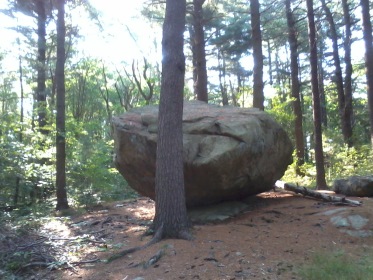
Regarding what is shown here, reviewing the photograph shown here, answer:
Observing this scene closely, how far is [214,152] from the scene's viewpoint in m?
8.17

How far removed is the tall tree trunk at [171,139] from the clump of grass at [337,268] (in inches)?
94.9

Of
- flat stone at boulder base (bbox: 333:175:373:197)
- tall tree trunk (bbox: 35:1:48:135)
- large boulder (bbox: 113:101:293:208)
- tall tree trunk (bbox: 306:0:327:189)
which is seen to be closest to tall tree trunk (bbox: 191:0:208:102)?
tall tree trunk (bbox: 306:0:327:189)

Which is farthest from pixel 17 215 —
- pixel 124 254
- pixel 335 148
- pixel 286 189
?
pixel 335 148

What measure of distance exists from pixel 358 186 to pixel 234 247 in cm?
443

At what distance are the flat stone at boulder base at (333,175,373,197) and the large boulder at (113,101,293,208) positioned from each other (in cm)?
Answer: 156

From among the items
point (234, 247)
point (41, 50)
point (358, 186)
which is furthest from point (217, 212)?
point (41, 50)

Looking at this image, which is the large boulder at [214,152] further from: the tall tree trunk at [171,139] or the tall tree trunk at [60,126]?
the tall tree trunk at [60,126]

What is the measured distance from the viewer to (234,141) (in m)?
8.39

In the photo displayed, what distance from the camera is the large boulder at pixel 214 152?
8273 mm

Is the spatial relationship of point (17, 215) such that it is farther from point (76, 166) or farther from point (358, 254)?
point (358, 254)

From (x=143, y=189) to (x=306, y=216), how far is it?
411cm

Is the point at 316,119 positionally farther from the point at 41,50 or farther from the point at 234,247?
the point at 41,50

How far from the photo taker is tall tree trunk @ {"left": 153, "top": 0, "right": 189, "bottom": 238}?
6.97 meters

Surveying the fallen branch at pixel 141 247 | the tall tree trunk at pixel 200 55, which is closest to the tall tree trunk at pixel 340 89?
the tall tree trunk at pixel 200 55
